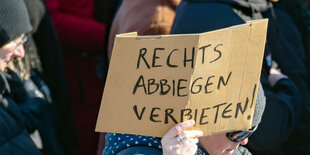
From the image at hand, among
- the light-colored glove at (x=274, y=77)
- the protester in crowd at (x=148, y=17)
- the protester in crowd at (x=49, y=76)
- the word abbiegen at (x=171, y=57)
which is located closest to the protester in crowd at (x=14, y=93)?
the protester in crowd at (x=49, y=76)

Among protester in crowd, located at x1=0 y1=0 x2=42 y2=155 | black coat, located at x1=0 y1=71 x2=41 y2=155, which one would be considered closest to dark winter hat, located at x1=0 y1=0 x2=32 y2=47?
protester in crowd, located at x1=0 y1=0 x2=42 y2=155

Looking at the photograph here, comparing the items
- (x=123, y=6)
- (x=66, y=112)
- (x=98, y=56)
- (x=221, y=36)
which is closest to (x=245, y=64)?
(x=221, y=36)

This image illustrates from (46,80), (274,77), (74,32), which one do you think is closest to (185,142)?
(274,77)

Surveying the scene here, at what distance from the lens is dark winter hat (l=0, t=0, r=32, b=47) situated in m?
2.42

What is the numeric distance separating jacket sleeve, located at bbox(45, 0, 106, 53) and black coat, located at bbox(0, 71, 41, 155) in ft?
4.45

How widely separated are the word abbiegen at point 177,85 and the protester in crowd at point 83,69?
7.33 ft

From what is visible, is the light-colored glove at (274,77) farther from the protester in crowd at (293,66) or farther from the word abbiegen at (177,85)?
the word abbiegen at (177,85)

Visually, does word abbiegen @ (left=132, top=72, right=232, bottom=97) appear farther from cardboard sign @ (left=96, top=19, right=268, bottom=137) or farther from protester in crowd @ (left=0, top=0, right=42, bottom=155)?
protester in crowd @ (left=0, top=0, right=42, bottom=155)

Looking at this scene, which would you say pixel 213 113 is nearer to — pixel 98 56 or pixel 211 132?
pixel 211 132

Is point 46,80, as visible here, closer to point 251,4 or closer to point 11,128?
point 11,128

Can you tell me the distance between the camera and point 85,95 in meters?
3.78

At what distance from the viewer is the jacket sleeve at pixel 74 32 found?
146 inches

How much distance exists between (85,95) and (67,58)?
0.31 meters

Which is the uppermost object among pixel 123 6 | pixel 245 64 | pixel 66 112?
pixel 245 64
